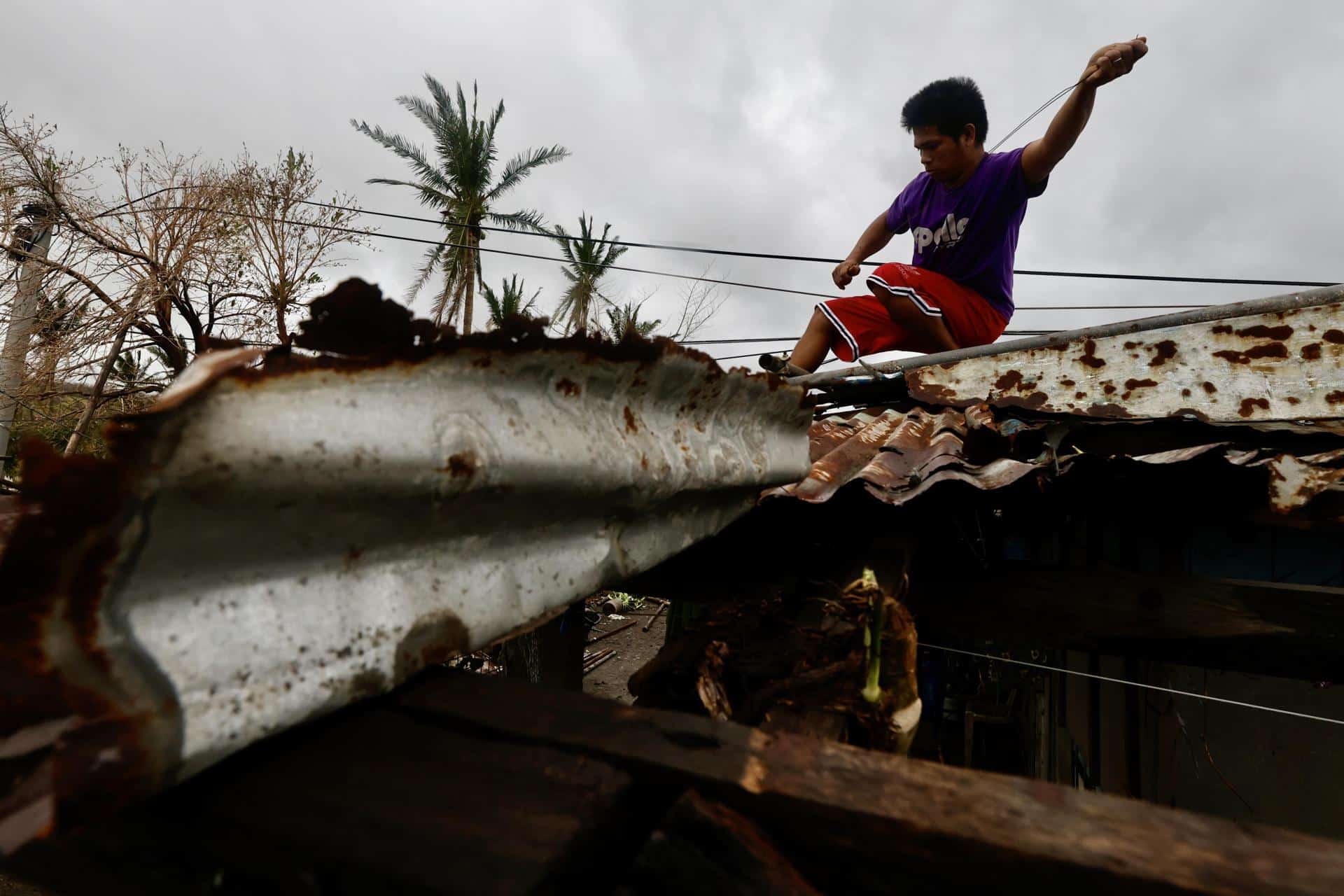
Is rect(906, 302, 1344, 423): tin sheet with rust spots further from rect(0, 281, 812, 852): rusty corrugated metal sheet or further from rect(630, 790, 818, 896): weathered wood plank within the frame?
rect(630, 790, 818, 896): weathered wood plank

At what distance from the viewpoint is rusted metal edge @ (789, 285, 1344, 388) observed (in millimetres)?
2482

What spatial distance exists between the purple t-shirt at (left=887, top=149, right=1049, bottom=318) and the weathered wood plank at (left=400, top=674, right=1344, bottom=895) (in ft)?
11.3

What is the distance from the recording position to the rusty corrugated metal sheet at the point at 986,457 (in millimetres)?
1532

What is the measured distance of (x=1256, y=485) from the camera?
1576mm

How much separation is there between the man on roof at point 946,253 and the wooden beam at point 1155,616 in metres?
1.62

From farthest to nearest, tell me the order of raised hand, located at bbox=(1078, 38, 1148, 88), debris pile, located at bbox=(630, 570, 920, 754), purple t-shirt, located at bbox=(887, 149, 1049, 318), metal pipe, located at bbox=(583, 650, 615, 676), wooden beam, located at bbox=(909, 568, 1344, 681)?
metal pipe, located at bbox=(583, 650, 615, 676)
purple t-shirt, located at bbox=(887, 149, 1049, 318)
raised hand, located at bbox=(1078, 38, 1148, 88)
wooden beam, located at bbox=(909, 568, 1344, 681)
debris pile, located at bbox=(630, 570, 920, 754)

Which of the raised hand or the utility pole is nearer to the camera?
the raised hand

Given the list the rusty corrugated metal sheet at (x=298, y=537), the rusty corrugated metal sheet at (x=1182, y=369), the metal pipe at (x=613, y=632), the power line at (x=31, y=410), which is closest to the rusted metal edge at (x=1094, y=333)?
the rusty corrugated metal sheet at (x=1182, y=369)

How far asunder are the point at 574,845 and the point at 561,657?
429 cm

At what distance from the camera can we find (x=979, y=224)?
3.54 meters

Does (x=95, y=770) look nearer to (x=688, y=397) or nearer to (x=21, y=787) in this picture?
(x=21, y=787)

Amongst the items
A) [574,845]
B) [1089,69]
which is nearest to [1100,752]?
[1089,69]

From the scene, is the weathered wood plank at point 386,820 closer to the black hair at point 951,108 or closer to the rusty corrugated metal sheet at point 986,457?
the rusty corrugated metal sheet at point 986,457

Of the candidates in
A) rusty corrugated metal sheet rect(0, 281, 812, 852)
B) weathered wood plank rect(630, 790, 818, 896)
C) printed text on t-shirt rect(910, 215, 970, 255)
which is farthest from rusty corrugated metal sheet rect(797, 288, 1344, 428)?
weathered wood plank rect(630, 790, 818, 896)
